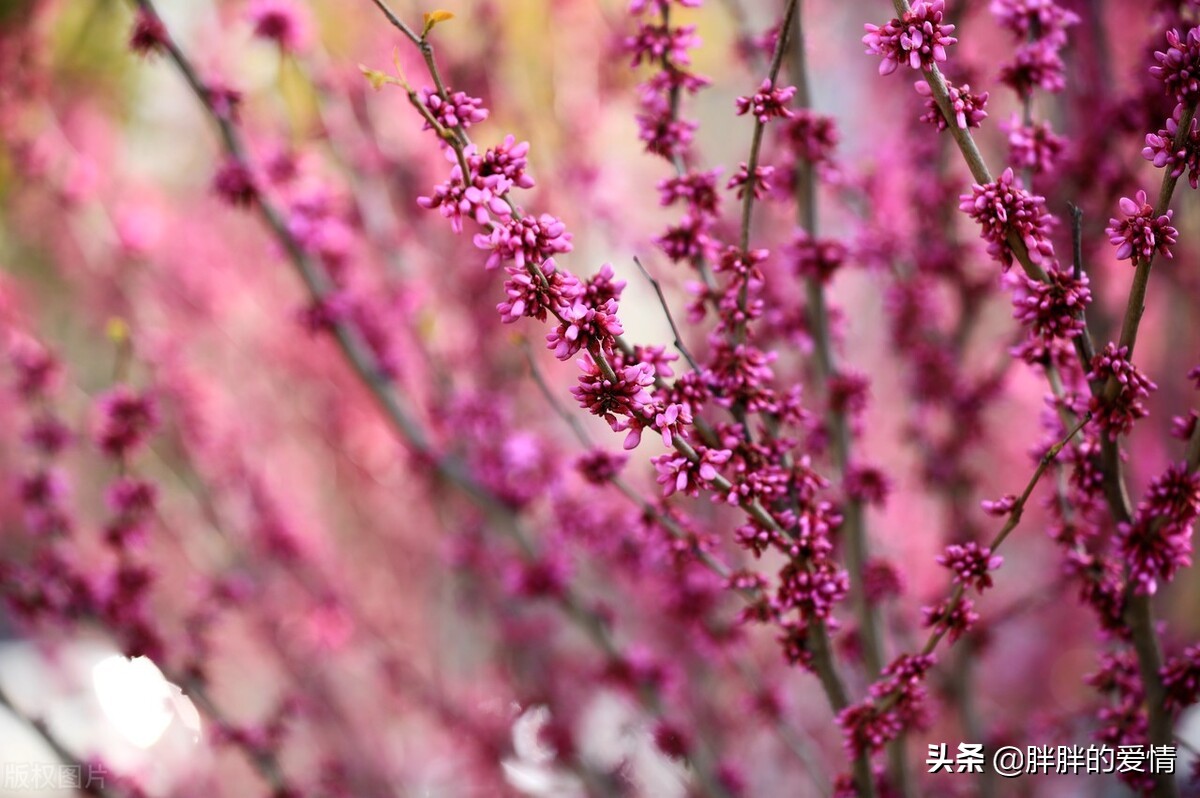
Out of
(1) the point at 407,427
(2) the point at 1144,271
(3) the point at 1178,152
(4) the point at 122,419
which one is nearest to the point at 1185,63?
(3) the point at 1178,152

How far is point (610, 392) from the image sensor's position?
92cm

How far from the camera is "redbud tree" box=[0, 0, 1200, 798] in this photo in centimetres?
108

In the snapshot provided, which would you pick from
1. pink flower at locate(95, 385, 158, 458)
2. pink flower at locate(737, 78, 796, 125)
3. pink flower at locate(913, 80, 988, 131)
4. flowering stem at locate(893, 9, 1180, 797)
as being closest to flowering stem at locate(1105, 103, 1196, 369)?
flowering stem at locate(893, 9, 1180, 797)

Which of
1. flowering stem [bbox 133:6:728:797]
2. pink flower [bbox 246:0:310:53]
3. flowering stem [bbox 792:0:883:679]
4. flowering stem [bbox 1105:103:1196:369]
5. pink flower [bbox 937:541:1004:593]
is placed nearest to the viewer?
flowering stem [bbox 1105:103:1196:369]

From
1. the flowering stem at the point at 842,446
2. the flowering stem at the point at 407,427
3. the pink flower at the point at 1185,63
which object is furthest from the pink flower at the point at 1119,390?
the flowering stem at the point at 407,427

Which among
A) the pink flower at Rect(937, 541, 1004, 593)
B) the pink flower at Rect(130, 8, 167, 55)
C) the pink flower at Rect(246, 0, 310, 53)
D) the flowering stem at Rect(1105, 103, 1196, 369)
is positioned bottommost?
the pink flower at Rect(937, 541, 1004, 593)

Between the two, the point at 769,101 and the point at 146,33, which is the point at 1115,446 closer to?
the point at 769,101

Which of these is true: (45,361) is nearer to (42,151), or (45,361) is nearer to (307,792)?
(42,151)

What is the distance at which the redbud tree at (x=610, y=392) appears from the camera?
3.55 feet

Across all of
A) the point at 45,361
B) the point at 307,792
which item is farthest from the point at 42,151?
the point at 307,792

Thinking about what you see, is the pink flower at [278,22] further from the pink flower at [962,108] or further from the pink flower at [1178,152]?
the pink flower at [1178,152]

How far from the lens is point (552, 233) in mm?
933

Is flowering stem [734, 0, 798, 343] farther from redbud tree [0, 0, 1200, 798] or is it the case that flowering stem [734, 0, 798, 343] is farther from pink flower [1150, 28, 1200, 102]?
pink flower [1150, 28, 1200, 102]

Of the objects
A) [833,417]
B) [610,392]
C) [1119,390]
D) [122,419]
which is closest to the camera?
[610,392]
